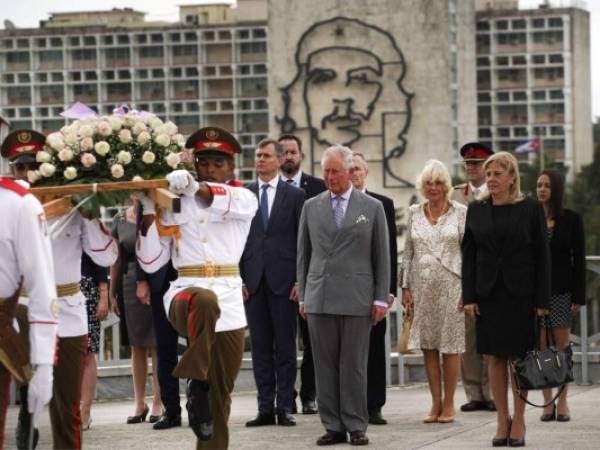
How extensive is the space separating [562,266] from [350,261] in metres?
1.99

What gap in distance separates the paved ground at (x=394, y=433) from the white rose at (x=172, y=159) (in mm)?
2472

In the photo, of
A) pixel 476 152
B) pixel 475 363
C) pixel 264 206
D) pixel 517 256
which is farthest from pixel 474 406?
pixel 517 256

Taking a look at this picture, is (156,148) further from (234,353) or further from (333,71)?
(333,71)

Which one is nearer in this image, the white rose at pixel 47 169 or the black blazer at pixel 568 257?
the white rose at pixel 47 169

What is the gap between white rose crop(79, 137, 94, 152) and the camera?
9.77 meters

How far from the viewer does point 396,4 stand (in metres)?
110

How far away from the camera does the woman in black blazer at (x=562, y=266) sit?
1320 centimetres

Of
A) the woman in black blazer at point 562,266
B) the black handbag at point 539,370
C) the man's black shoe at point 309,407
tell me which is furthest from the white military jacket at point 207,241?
the man's black shoe at point 309,407

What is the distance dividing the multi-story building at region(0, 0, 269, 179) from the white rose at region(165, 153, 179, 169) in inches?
5270

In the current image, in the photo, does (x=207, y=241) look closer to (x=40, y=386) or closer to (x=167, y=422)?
(x=40, y=386)

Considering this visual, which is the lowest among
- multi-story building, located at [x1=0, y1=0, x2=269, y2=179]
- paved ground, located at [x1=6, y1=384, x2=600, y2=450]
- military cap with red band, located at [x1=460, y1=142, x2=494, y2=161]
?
paved ground, located at [x1=6, y1=384, x2=600, y2=450]

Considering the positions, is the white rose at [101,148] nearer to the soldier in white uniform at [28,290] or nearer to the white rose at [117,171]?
the white rose at [117,171]

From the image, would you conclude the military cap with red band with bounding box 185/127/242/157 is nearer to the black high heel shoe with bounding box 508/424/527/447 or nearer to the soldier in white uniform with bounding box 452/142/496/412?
the black high heel shoe with bounding box 508/424/527/447

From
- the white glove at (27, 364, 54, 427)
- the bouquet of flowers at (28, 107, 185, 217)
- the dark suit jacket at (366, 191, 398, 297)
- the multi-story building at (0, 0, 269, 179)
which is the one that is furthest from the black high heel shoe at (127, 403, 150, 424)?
the multi-story building at (0, 0, 269, 179)
